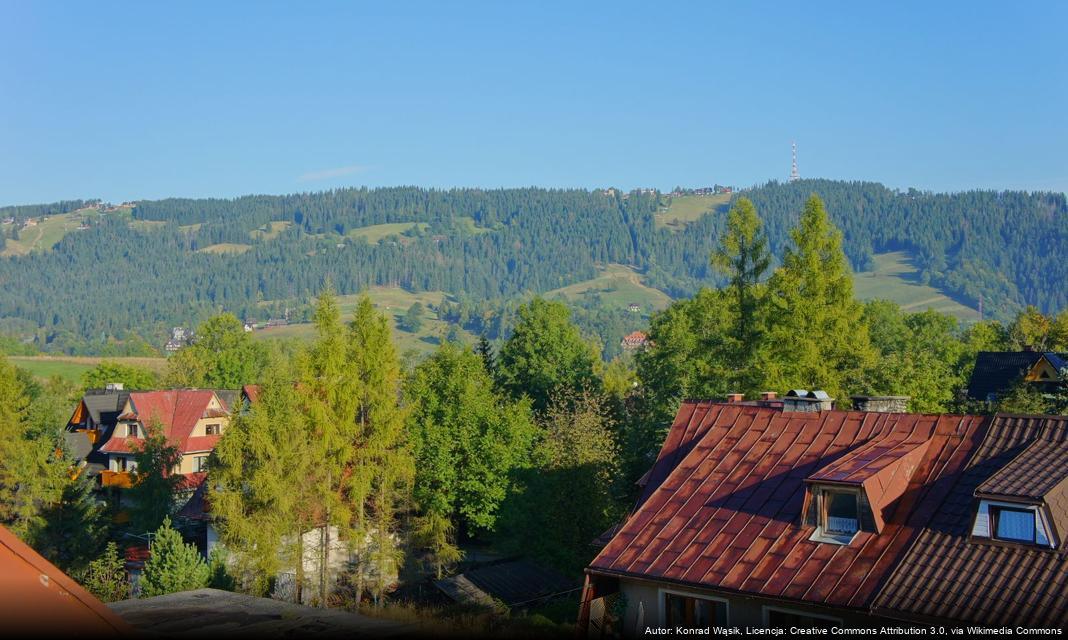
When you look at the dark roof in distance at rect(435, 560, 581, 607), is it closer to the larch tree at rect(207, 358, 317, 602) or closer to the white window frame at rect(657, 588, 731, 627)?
the larch tree at rect(207, 358, 317, 602)

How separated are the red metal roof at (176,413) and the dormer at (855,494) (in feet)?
160

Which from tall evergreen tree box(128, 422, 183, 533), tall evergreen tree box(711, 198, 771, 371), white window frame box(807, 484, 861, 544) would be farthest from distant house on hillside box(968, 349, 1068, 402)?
A: tall evergreen tree box(128, 422, 183, 533)

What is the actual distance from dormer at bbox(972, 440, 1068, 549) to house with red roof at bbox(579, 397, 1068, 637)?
23 mm

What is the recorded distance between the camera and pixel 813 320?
41.1 meters

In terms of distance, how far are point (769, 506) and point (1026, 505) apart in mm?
4579

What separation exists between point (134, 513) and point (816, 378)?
111ft

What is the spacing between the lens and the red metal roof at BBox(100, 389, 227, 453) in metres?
61.6

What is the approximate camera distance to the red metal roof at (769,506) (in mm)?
17688

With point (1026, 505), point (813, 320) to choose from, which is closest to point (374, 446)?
point (813, 320)

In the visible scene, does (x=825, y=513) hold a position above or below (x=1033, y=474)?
below

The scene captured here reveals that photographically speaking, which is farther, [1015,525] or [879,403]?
[879,403]

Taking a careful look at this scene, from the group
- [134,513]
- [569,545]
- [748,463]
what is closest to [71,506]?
[134,513]

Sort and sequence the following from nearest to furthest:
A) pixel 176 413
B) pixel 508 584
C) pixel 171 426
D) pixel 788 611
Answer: pixel 788 611
pixel 508 584
pixel 171 426
pixel 176 413

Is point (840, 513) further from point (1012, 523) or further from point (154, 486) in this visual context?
point (154, 486)
